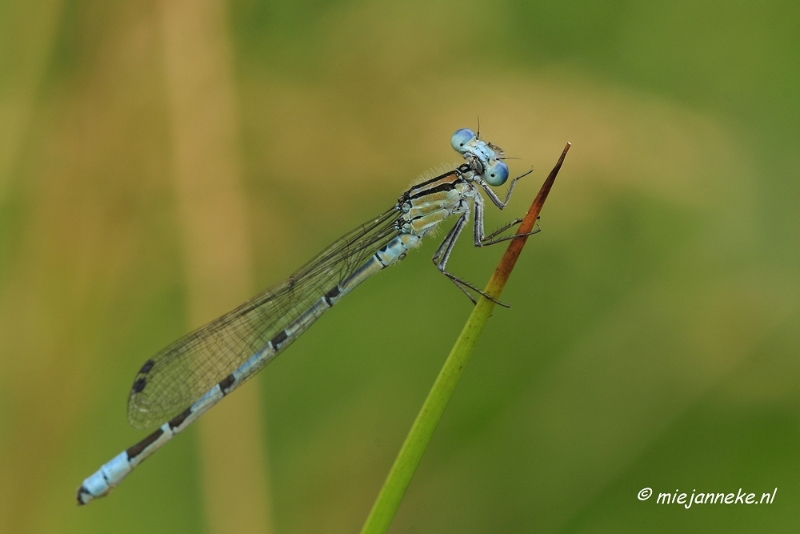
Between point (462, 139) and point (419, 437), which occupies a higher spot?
point (462, 139)

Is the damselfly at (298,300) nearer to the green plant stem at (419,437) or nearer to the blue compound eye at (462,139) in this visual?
the blue compound eye at (462,139)

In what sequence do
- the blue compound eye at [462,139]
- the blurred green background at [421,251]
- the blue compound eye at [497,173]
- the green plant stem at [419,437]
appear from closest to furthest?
the green plant stem at [419,437]
the blurred green background at [421,251]
the blue compound eye at [497,173]
the blue compound eye at [462,139]

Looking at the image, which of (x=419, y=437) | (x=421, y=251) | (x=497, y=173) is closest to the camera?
(x=419, y=437)

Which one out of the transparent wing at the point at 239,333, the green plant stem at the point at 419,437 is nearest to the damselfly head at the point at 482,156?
the transparent wing at the point at 239,333

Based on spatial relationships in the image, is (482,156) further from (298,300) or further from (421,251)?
(298,300)

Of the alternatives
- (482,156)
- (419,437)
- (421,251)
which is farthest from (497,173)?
(419,437)

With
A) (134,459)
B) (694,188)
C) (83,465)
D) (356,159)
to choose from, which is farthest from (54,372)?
(694,188)
